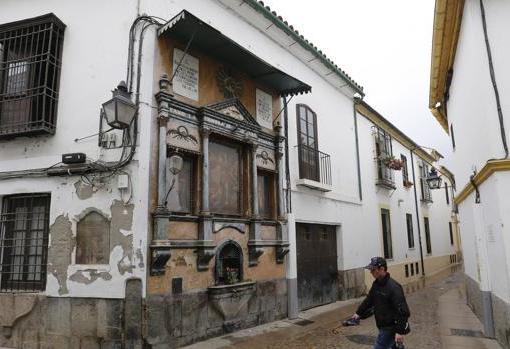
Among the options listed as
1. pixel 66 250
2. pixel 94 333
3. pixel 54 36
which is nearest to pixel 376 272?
pixel 94 333

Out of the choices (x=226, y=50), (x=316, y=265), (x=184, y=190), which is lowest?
(x=316, y=265)

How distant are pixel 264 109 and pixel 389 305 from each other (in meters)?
6.08

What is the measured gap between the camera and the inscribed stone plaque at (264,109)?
952cm

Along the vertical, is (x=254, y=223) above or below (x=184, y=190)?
below

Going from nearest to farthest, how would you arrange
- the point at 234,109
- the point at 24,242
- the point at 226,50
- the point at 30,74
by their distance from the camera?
the point at 24,242
the point at 30,74
the point at 226,50
the point at 234,109

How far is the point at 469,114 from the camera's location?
26.3ft

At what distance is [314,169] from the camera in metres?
11.3

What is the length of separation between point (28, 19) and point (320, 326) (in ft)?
27.3

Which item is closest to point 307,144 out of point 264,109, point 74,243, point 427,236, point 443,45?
point 264,109

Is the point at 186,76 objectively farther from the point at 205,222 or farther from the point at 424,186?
the point at 424,186

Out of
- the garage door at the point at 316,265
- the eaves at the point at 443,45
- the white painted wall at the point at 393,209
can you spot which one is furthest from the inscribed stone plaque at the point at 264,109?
the white painted wall at the point at 393,209

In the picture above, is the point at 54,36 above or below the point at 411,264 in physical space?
above

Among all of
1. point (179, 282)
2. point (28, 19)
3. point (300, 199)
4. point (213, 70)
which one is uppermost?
point (28, 19)

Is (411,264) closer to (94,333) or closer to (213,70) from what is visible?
(213,70)
